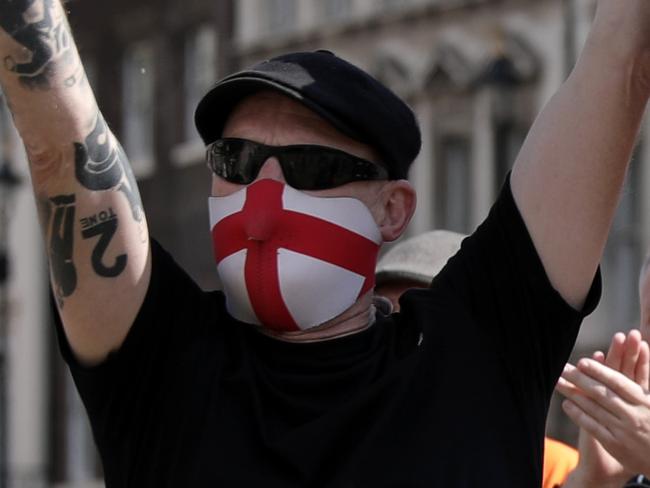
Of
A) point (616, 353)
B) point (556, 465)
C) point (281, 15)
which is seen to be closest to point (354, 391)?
point (616, 353)

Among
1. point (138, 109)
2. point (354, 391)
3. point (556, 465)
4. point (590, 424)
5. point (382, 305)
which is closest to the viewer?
point (354, 391)

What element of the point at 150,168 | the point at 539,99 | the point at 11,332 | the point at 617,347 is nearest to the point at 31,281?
the point at 11,332

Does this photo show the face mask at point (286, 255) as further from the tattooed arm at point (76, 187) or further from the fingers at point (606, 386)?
the fingers at point (606, 386)

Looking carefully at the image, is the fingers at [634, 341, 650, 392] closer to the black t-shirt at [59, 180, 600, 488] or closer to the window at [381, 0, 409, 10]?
the black t-shirt at [59, 180, 600, 488]

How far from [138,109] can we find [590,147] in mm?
25021

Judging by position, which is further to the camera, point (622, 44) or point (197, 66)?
point (197, 66)

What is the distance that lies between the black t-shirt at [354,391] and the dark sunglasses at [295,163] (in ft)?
0.64

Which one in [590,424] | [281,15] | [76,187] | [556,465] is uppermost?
[281,15]

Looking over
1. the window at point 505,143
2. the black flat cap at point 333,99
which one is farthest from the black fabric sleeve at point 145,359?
the window at point 505,143

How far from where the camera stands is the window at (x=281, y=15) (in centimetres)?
2531

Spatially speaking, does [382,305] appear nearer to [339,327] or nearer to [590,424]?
[339,327]

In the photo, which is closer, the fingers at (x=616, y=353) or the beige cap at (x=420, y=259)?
the fingers at (x=616, y=353)

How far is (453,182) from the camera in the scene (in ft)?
76.0

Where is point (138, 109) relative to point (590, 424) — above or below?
above
